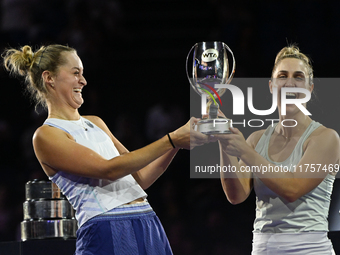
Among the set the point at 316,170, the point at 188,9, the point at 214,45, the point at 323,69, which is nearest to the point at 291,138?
the point at 316,170

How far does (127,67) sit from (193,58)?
64.8 inches

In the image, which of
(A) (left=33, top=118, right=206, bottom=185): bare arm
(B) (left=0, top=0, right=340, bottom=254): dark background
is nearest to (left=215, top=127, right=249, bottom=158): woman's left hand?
(A) (left=33, top=118, right=206, bottom=185): bare arm

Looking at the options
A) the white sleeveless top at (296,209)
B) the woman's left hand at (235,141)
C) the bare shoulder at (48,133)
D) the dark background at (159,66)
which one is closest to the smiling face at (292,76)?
the white sleeveless top at (296,209)

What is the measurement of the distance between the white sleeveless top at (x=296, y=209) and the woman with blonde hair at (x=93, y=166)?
0.31 metres

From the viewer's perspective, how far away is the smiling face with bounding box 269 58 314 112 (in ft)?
4.89

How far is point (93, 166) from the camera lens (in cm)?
127

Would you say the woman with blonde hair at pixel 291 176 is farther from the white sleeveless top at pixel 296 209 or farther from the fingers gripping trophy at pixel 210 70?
the fingers gripping trophy at pixel 210 70

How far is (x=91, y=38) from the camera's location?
10.1 ft

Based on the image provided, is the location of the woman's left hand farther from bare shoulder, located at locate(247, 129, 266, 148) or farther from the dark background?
the dark background

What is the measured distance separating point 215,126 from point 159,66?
1.77 m

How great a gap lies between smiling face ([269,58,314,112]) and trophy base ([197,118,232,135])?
0.30 metres

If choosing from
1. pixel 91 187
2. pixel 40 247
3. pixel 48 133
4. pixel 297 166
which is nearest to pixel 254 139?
pixel 297 166

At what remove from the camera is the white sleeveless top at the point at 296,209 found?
54.4 inches

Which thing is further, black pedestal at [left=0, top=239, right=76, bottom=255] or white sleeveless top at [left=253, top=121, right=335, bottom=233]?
black pedestal at [left=0, top=239, right=76, bottom=255]
